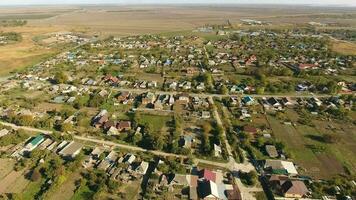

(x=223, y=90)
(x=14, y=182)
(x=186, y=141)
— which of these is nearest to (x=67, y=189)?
(x=14, y=182)

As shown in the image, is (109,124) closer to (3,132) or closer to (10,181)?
(3,132)

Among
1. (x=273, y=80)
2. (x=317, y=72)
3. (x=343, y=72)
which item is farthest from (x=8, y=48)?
(x=343, y=72)

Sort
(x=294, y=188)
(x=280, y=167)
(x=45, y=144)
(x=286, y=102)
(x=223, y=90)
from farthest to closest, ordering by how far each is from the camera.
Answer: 1. (x=223, y=90)
2. (x=286, y=102)
3. (x=45, y=144)
4. (x=280, y=167)
5. (x=294, y=188)

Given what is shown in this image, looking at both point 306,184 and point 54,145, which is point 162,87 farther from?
point 306,184

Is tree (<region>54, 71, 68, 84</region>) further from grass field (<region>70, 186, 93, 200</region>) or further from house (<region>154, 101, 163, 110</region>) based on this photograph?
grass field (<region>70, 186, 93, 200</region>)

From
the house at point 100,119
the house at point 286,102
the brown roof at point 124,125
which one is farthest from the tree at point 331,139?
the house at point 100,119

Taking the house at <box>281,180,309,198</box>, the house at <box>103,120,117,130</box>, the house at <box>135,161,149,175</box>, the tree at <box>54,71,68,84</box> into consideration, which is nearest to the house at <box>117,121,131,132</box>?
the house at <box>103,120,117,130</box>
